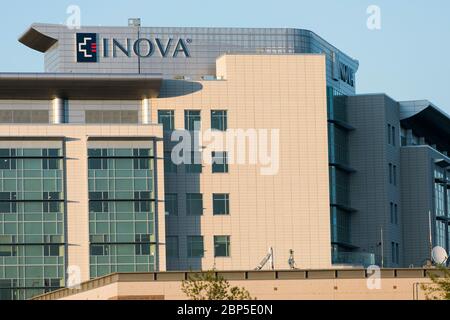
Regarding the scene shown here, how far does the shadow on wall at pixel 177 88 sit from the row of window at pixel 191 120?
5.76ft

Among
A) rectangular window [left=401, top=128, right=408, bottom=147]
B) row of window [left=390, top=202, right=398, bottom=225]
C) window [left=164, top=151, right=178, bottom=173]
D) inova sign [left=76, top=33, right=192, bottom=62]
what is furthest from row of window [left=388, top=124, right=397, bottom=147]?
window [left=164, top=151, right=178, bottom=173]

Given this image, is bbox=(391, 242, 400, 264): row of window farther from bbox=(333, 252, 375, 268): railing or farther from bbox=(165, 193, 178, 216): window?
bbox=(165, 193, 178, 216): window

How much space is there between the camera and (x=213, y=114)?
138 meters

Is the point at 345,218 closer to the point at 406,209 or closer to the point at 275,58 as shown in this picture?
the point at 406,209

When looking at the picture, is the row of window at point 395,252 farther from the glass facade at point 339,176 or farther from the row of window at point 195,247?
the row of window at point 195,247

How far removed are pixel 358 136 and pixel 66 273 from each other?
37.0 meters

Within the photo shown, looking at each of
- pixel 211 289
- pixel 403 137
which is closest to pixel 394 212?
pixel 403 137

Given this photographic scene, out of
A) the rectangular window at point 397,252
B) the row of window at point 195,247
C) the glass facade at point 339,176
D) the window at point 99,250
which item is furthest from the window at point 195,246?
the rectangular window at point 397,252

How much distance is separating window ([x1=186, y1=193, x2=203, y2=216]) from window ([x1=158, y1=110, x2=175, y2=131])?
686 centimetres

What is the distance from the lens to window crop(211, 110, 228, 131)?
452 feet

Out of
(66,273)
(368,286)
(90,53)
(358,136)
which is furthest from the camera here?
(358,136)

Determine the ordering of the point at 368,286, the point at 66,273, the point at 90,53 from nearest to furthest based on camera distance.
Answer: the point at 368,286
the point at 66,273
the point at 90,53

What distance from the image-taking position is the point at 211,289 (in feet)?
295

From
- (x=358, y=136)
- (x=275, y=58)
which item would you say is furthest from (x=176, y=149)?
(x=358, y=136)
